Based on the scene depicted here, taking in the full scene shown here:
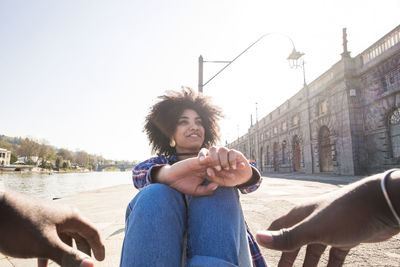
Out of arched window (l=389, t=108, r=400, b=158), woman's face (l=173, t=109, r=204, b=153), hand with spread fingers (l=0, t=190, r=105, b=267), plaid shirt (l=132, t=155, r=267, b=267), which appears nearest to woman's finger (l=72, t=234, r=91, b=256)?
hand with spread fingers (l=0, t=190, r=105, b=267)

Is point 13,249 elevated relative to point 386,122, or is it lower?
lower

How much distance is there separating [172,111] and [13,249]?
1907 millimetres

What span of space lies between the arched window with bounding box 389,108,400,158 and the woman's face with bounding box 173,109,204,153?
11775 mm

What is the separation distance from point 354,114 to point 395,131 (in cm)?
231

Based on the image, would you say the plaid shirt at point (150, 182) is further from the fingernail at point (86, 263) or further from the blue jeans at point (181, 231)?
the fingernail at point (86, 263)

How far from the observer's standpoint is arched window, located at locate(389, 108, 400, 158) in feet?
31.9

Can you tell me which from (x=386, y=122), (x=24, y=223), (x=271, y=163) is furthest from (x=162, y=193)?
(x=271, y=163)

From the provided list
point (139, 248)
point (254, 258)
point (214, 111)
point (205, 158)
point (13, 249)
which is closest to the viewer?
point (13, 249)

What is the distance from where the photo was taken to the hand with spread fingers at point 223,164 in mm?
1186

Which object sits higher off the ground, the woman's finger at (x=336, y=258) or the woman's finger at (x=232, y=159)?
the woman's finger at (x=232, y=159)

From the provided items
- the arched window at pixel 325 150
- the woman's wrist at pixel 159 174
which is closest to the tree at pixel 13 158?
the arched window at pixel 325 150

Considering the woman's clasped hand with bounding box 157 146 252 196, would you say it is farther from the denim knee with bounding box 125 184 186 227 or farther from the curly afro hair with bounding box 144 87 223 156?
the curly afro hair with bounding box 144 87 223 156

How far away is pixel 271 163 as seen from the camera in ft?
81.2

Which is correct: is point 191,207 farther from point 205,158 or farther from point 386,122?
point 386,122
